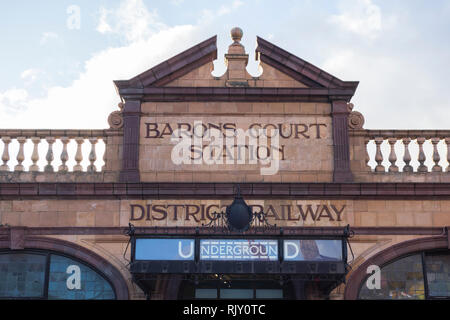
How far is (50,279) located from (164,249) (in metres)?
4.06

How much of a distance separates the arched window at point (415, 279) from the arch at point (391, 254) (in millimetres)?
187

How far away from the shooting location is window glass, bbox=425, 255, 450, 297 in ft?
64.3

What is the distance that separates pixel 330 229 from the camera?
18.9 meters

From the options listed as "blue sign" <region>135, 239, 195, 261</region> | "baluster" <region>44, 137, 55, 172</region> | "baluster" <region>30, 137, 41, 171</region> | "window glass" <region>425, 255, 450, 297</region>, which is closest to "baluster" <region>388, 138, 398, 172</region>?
"window glass" <region>425, 255, 450, 297</region>

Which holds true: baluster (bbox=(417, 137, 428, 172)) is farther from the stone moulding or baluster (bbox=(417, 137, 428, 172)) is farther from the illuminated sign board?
the illuminated sign board

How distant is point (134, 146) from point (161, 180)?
1099 millimetres

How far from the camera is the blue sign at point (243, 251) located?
55.3 feet

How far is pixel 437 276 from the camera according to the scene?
19.7 meters

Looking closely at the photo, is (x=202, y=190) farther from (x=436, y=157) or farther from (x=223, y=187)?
(x=436, y=157)

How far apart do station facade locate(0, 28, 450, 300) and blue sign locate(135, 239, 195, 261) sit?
4.94ft
